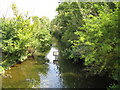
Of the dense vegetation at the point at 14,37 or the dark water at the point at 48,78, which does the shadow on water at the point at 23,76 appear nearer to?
the dark water at the point at 48,78

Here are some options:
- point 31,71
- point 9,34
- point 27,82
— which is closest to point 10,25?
point 9,34

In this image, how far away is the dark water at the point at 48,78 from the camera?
7.84m

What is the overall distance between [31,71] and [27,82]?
1.95 meters

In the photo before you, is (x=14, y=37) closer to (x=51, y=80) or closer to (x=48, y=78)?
(x=48, y=78)

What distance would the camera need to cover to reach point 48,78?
8.89 meters

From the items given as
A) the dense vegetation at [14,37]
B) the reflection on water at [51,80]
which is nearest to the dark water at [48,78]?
the reflection on water at [51,80]

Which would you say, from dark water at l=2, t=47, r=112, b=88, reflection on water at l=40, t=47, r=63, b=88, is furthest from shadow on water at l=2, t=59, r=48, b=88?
reflection on water at l=40, t=47, r=63, b=88

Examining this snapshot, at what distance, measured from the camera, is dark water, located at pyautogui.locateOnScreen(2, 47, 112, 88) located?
784 cm

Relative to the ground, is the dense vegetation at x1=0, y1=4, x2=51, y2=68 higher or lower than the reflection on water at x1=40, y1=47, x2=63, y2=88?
higher

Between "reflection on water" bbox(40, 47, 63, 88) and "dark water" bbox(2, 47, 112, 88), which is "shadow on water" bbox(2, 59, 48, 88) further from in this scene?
"reflection on water" bbox(40, 47, 63, 88)

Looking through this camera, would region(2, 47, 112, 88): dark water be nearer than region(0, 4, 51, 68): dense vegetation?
Yes

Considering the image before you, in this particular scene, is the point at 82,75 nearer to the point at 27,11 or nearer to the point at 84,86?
the point at 84,86

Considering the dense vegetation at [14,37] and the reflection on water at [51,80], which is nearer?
the reflection on water at [51,80]

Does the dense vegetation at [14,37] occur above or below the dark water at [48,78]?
above
